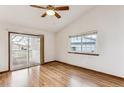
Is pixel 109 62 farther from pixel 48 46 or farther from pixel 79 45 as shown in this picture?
pixel 48 46

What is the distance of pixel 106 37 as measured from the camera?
377 cm

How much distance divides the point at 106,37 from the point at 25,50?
13.2ft

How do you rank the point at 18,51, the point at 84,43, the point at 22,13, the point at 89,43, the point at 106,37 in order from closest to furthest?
the point at 22,13
the point at 106,37
the point at 89,43
the point at 84,43
the point at 18,51

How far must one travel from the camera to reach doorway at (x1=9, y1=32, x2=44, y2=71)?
15.1 ft

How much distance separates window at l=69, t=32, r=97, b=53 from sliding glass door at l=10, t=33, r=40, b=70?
2062 mm

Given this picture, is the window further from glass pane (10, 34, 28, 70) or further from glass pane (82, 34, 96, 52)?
glass pane (10, 34, 28, 70)

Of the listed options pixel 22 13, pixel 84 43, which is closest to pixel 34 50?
pixel 22 13

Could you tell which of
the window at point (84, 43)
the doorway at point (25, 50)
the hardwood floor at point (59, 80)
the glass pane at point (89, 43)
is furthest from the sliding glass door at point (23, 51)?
the glass pane at point (89, 43)

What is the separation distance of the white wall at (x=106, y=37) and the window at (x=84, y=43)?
0.84 feet

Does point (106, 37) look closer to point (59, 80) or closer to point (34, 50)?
point (59, 80)

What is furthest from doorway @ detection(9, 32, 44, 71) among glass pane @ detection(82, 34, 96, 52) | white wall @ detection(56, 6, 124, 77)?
glass pane @ detection(82, 34, 96, 52)

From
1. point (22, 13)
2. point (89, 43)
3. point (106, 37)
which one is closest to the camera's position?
point (22, 13)

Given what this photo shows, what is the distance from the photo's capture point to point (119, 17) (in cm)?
338
